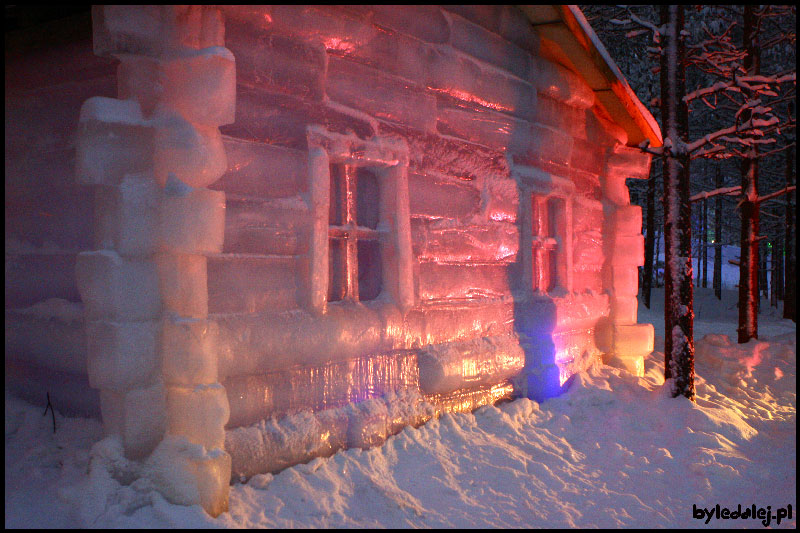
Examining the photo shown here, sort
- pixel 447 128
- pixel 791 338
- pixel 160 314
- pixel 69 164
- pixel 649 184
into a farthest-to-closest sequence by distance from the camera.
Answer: pixel 649 184, pixel 791 338, pixel 447 128, pixel 69 164, pixel 160 314

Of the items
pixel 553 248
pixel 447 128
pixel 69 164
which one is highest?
pixel 447 128

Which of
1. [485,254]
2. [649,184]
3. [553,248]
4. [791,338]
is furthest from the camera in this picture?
[649,184]

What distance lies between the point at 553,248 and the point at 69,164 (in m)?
4.72

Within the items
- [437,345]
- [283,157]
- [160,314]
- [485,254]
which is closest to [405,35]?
[283,157]

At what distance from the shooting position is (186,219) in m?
3.14

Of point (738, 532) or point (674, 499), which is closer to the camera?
point (738, 532)

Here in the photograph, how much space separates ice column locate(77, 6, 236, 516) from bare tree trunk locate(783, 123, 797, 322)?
1442 centimetres

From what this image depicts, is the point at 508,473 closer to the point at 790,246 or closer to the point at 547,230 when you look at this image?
the point at 547,230

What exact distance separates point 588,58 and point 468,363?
3.43 m

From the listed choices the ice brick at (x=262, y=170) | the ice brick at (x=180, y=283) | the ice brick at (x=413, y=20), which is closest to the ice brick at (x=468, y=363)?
the ice brick at (x=262, y=170)

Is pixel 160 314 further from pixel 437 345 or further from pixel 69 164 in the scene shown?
pixel 437 345

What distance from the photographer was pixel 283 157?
12.7 ft

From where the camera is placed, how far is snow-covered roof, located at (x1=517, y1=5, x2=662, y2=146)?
19.0ft

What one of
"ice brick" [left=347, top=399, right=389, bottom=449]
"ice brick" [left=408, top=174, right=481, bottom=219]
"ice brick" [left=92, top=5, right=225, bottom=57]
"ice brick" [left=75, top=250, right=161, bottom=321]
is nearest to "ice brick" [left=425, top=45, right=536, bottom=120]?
"ice brick" [left=408, top=174, right=481, bottom=219]
